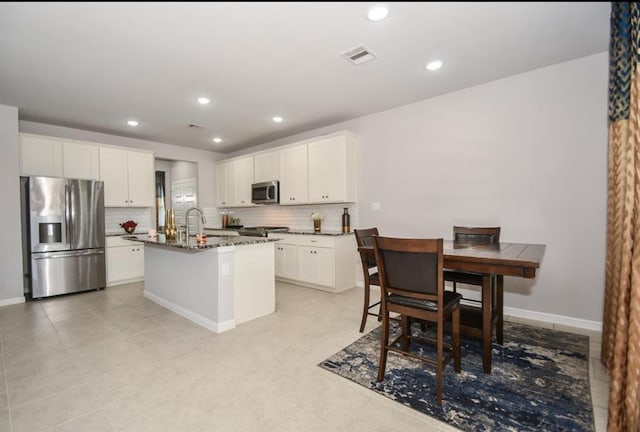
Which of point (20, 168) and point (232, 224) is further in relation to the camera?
point (232, 224)

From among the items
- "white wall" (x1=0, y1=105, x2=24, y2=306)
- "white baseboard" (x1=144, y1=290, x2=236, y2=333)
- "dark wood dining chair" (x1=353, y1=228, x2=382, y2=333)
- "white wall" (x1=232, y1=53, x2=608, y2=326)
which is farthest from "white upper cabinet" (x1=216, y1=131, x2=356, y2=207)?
"white wall" (x1=0, y1=105, x2=24, y2=306)

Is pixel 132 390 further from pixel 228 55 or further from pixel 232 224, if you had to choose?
pixel 232 224

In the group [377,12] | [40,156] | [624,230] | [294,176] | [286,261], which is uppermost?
[377,12]

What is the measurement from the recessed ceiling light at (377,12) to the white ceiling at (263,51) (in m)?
0.06

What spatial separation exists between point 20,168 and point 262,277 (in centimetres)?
394

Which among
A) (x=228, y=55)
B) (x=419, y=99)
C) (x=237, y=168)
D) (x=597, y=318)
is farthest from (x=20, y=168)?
(x=597, y=318)

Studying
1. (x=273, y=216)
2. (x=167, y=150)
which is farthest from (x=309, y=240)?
(x=167, y=150)

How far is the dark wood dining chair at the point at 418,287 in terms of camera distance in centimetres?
180

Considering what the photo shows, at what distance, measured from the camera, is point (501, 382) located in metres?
2.00

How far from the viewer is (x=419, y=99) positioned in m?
3.88

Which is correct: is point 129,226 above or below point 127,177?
below

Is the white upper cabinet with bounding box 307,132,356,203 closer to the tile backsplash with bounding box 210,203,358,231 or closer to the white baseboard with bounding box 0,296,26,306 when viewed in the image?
the tile backsplash with bounding box 210,203,358,231

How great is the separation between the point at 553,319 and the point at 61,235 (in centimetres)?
633

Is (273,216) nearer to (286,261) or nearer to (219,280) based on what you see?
(286,261)
